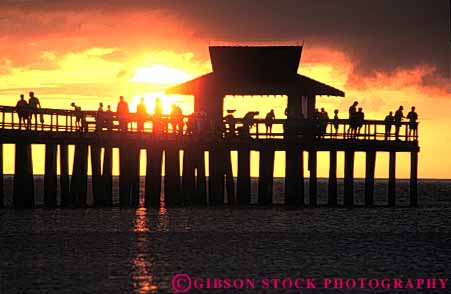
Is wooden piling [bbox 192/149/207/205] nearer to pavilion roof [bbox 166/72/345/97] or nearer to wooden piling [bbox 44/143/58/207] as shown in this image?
pavilion roof [bbox 166/72/345/97]

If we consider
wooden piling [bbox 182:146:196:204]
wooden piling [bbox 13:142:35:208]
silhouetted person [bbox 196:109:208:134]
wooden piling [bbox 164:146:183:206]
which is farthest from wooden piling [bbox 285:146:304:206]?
wooden piling [bbox 13:142:35:208]

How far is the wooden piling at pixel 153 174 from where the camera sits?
4597cm

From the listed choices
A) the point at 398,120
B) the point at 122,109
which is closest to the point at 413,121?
the point at 398,120

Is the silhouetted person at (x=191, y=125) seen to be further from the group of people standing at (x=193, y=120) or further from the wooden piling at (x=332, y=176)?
the wooden piling at (x=332, y=176)

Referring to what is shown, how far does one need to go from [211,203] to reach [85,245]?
47.5ft

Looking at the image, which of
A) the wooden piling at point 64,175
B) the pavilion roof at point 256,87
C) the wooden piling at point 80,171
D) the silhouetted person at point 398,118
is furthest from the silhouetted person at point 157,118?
the silhouetted person at point 398,118

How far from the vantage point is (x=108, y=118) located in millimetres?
43625

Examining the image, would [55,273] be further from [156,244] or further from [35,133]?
[35,133]

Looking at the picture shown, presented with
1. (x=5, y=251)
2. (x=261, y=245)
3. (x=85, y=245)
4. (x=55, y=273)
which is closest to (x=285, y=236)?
(x=261, y=245)

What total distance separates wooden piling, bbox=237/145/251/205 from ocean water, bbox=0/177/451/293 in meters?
0.50

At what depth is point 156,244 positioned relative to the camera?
3497 cm

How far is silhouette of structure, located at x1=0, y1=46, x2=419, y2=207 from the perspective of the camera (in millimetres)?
44406

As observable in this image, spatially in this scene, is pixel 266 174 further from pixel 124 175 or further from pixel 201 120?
pixel 124 175

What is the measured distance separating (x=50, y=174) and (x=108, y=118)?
3525 mm
